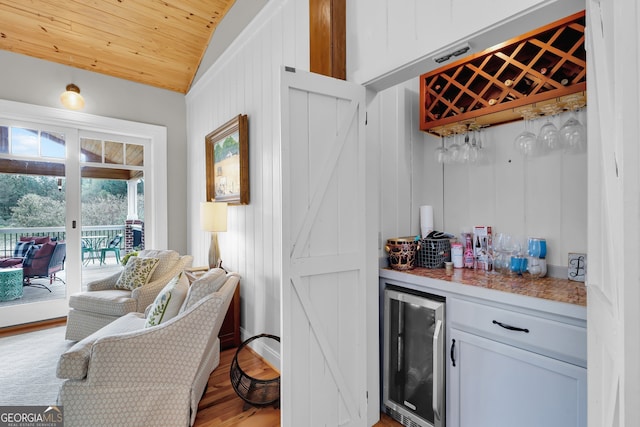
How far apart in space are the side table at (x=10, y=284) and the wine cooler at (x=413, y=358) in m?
4.14

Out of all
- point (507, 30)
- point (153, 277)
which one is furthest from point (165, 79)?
point (507, 30)

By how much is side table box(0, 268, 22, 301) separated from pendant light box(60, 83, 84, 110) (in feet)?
6.47

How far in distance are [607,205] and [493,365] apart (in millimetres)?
1004

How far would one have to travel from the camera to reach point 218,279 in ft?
6.53

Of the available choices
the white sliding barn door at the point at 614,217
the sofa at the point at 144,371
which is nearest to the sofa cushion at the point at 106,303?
the sofa at the point at 144,371

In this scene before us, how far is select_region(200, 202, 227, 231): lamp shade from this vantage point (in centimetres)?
305

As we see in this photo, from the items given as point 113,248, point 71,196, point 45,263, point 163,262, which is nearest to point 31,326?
point 45,263

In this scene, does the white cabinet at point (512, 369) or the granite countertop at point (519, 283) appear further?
the granite countertop at point (519, 283)

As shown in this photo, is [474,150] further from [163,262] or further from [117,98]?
[117,98]

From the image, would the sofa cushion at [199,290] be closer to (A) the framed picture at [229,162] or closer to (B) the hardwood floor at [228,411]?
(B) the hardwood floor at [228,411]

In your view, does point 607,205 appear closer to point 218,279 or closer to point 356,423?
point 356,423

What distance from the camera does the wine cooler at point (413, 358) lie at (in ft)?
5.42

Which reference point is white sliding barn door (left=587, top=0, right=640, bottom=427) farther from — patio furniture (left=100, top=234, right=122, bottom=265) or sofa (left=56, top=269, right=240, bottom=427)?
patio furniture (left=100, top=234, right=122, bottom=265)

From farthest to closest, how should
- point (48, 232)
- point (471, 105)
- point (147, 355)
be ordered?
1. point (48, 232)
2. point (471, 105)
3. point (147, 355)
